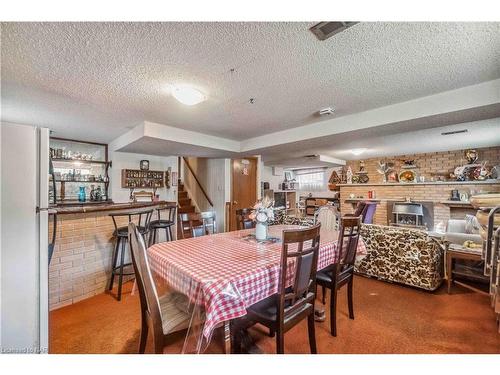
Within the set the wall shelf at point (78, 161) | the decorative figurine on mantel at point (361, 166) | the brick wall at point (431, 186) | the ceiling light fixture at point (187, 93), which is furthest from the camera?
the decorative figurine on mantel at point (361, 166)

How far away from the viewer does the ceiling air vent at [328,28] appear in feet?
4.21

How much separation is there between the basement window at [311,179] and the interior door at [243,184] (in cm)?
353

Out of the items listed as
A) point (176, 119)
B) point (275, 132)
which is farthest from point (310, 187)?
point (176, 119)

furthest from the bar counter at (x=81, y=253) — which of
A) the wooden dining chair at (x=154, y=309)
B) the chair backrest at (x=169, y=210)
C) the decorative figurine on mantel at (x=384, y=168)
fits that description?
the decorative figurine on mantel at (x=384, y=168)

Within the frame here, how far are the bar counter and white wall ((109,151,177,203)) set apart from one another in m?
2.16

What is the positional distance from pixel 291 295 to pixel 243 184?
4021 millimetres

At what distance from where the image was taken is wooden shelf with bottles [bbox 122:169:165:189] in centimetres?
467

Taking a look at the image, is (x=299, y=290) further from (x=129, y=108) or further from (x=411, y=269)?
(x=129, y=108)

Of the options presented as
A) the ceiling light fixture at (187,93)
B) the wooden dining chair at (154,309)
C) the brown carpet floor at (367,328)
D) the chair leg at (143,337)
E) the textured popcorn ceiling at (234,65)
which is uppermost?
the textured popcorn ceiling at (234,65)

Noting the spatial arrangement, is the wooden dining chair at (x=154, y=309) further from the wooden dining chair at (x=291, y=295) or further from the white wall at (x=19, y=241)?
the white wall at (x=19, y=241)

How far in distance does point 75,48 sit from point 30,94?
124cm

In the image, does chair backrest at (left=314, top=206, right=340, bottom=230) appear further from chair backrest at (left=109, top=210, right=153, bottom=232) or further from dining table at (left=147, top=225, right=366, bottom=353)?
chair backrest at (left=109, top=210, right=153, bottom=232)

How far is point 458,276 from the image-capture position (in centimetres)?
299
